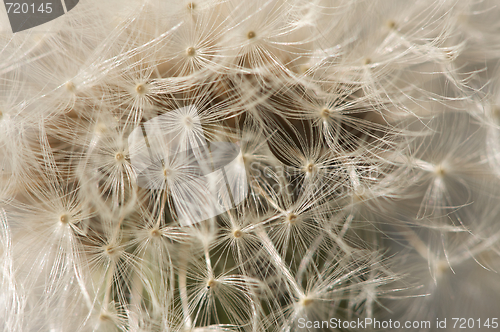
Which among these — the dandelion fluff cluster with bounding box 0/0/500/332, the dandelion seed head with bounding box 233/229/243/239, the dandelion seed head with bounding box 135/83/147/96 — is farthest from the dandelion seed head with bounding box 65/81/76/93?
the dandelion seed head with bounding box 233/229/243/239

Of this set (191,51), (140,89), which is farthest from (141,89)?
(191,51)

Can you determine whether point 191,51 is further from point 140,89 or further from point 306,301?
point 306,301

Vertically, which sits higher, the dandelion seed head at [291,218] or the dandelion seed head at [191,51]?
the dandelion seed head at [191,51]

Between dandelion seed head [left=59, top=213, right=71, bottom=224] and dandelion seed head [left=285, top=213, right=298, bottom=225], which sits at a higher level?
dandelion seed head [left=59, top=213, right=71, bottom=224]

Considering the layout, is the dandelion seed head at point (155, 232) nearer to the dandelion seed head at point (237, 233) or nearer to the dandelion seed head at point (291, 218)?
the dandelion seed head at point (237, 233)

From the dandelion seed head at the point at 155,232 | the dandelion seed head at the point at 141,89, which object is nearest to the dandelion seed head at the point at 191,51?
the dandelion seed head at the point at 141,89

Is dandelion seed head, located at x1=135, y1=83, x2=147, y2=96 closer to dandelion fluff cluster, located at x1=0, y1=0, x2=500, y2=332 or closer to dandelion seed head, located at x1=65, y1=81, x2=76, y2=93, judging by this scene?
dandelion fluff cluster, located at x1=0, y1=0, x2=500, y2=332

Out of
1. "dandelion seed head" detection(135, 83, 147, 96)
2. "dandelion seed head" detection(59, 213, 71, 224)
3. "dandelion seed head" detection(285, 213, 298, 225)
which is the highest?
"dandelion seed head" detection(135, 83, 147, 96)

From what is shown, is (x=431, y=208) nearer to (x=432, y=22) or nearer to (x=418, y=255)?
(x=418, y=255)
